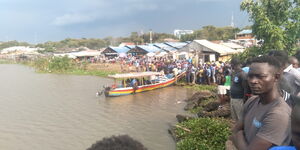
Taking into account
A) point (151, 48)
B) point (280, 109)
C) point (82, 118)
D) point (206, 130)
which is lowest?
point (82, 118)

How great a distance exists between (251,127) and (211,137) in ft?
17.6

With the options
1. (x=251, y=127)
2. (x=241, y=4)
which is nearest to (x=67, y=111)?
(x=241, y=4)

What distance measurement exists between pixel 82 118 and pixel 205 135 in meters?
7.21

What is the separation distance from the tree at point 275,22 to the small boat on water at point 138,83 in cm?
900

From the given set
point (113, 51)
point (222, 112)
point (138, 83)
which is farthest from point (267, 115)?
point (113, 51)

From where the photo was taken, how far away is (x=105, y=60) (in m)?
39.7

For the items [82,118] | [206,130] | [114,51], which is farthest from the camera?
[114,51]

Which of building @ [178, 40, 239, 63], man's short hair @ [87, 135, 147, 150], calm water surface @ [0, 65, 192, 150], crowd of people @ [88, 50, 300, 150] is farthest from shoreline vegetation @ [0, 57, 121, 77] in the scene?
man's short hair @ [87, 135, 147, 150]

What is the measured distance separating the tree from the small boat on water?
354 inches

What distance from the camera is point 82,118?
42.9 ft

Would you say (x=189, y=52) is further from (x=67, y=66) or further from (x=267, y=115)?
(x=267, y=115)

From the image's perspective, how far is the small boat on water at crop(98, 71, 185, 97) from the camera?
1753 centimetres

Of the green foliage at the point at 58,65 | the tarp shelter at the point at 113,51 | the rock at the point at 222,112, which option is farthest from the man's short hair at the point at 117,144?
the tarp shelter at the point at 113,51

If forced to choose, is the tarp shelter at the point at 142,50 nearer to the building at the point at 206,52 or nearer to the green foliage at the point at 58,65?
the green foliage at the point at 58,65
